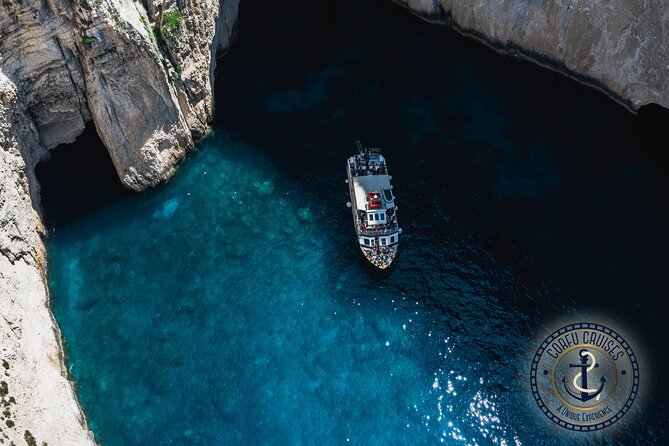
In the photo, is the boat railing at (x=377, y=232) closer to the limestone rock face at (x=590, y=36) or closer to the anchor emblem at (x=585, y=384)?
the anchor emblem at (x=585, y=384)

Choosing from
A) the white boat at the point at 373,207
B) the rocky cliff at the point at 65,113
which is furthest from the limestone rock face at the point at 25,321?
the white boat at the point at 373,207

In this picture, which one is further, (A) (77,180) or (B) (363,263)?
(A) (77,180)

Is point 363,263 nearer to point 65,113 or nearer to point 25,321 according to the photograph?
point 25,321

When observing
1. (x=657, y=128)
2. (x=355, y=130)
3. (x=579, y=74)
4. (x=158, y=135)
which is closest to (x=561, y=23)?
(x=579, y=74)

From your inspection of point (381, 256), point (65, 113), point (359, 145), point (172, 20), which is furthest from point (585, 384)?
point (65, 113)

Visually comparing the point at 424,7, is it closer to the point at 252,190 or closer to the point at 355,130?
the point at 355,130

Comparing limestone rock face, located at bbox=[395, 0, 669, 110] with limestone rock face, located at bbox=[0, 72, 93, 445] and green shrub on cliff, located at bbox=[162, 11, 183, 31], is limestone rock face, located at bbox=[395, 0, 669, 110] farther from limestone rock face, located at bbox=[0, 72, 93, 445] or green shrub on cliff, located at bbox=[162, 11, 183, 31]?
limestone rock face, located at bbox=[0, 72, 93, 445]
